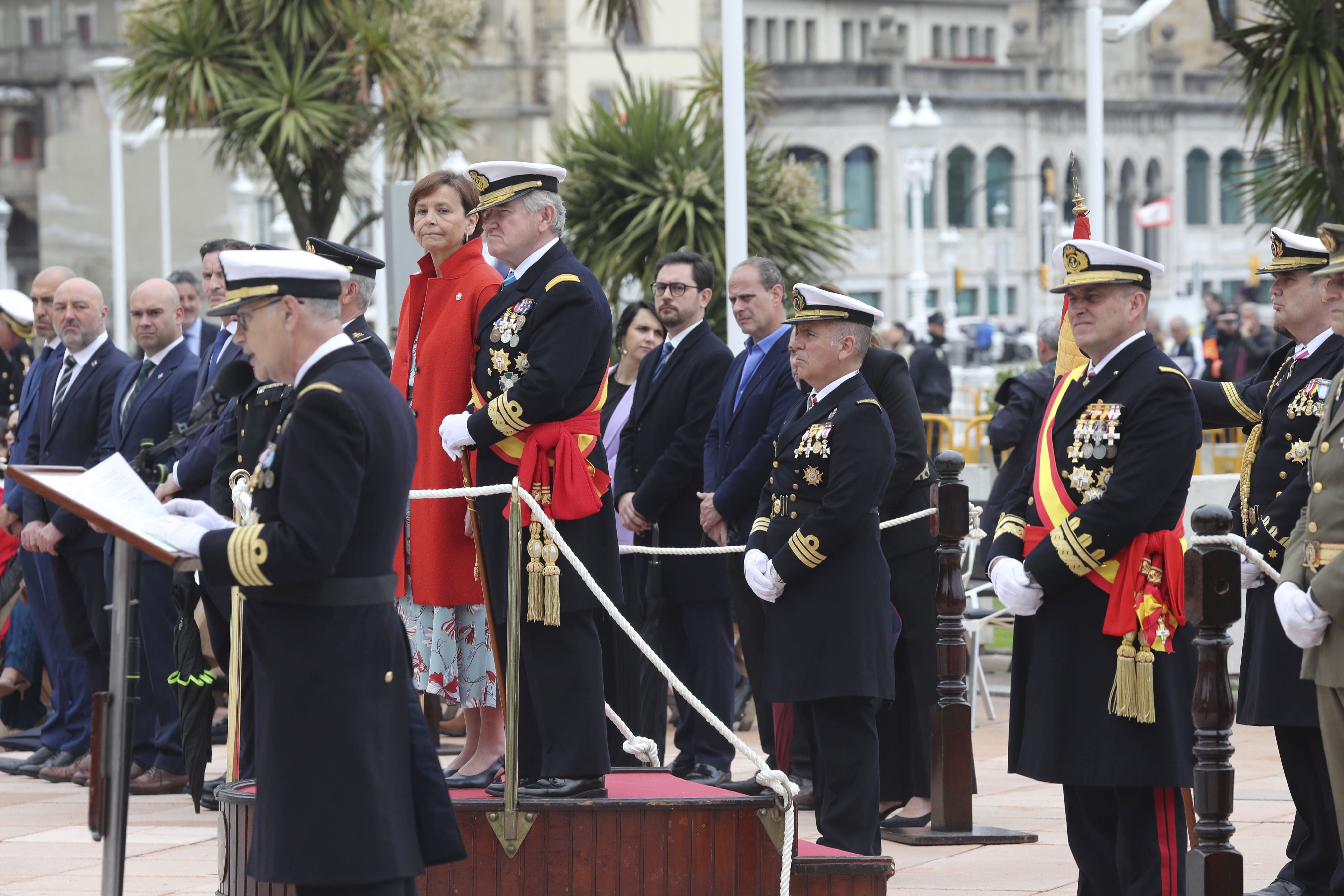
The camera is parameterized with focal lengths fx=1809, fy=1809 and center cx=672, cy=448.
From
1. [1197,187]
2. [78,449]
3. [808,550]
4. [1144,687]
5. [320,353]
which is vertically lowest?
[1144,687]

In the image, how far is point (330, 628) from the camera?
4.04m

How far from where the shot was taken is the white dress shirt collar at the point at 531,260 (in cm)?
562

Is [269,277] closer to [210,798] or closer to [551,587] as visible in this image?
[551,587]

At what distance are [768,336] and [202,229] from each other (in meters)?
41.4

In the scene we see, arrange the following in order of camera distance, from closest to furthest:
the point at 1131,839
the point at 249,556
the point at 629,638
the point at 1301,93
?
the point at 249,556 → the point at 1131,839 → the point at 629,638 → the point at 1301,93

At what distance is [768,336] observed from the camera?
23.8 ft

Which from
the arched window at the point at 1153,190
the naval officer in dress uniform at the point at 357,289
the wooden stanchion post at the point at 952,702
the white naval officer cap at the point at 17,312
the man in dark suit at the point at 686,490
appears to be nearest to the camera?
the naval officer in dress uniform at the point at 357,289

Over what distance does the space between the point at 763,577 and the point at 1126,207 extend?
6659cm

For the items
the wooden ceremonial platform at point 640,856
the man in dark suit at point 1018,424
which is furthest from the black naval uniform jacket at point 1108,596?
the man in dark suit at point 1018,424

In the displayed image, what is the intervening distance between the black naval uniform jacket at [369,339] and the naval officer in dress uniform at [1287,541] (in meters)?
2.87

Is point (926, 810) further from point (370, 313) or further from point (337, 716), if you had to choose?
point (370, 313)

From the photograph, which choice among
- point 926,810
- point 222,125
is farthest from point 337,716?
point 222,125

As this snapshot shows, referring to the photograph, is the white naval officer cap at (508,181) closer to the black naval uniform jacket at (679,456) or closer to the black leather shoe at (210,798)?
the black naval uniform jacket at (679,456)

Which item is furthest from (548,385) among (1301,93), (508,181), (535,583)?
(1301,93)
